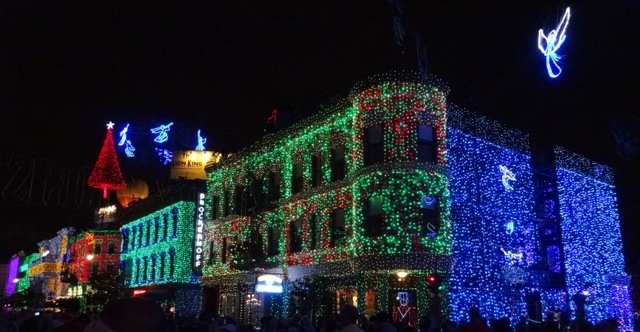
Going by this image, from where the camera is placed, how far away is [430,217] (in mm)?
23641

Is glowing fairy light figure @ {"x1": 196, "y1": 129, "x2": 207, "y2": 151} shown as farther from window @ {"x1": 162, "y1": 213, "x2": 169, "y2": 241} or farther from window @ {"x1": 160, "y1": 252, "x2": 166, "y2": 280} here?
window @ {"x1": 160, "y1": 252, "x2": 166, "y2": 280}

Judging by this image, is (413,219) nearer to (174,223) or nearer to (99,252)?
(174,223)

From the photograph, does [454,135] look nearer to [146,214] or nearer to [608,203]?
[608,203]

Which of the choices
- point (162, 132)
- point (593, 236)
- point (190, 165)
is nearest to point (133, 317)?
point (593, 236)

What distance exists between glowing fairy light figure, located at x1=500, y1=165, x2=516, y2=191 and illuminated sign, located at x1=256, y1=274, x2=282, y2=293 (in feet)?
37.6

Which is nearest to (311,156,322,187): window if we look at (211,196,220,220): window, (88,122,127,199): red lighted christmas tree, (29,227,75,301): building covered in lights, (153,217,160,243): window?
(211,196,220,220): window

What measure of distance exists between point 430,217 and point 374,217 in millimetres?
2277

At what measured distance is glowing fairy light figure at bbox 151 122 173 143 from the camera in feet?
165

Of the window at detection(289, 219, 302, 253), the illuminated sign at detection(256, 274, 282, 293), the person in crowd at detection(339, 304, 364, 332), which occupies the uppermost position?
the window at detection(289, 219, 302, 253)

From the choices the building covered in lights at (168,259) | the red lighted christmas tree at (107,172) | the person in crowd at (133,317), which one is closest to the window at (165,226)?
the building covered in lights at (168,259)

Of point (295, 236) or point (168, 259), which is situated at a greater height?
point (295, 236)

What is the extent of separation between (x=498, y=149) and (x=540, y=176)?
3.23 meters

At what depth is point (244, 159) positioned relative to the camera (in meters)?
34.3

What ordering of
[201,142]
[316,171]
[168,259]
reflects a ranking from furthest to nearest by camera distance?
[201,142] < [168,259] < [316,171]
